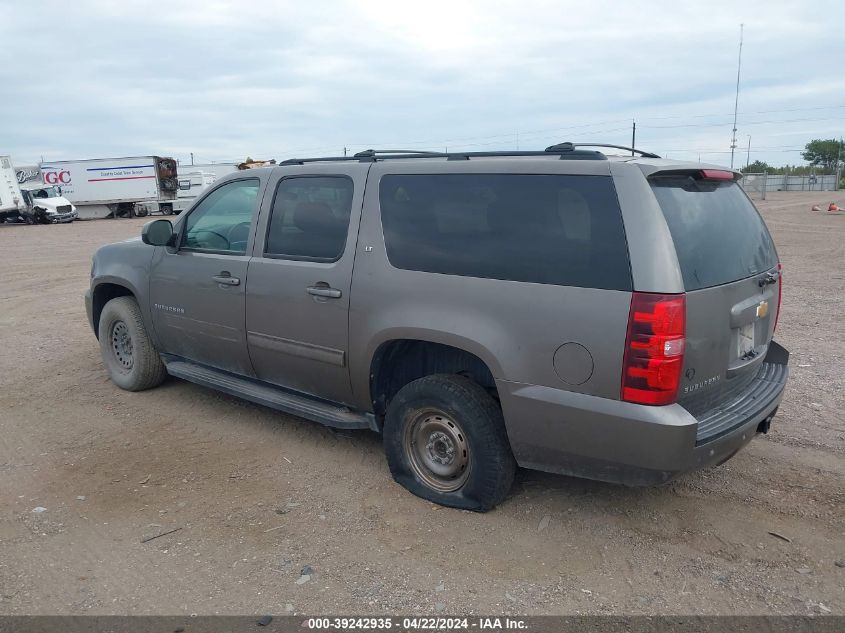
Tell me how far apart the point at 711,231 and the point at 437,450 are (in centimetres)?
181

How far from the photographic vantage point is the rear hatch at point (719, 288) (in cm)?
302

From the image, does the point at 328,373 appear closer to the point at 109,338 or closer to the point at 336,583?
the point at 336,583

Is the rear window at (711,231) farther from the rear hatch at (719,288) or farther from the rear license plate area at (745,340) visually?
the rear license plate area at (745,340)

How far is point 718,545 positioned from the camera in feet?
10.8

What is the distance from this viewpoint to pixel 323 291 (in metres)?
3.99

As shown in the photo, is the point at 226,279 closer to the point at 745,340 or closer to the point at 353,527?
the point at 353,527

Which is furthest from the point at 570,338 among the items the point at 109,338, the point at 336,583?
the point at 109,338

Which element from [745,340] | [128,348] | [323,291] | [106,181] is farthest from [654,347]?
[106,181]

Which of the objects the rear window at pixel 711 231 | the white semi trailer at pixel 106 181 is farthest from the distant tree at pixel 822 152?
the rear window at pixel 711 231

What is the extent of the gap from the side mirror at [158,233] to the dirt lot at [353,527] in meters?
1.32

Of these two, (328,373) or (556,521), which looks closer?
(556,521)

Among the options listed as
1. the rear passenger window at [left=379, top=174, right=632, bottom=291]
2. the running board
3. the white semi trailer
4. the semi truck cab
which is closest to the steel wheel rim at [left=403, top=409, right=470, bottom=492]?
the running board

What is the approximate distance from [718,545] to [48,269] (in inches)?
589

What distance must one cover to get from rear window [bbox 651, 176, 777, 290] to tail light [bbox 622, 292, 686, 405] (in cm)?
18
